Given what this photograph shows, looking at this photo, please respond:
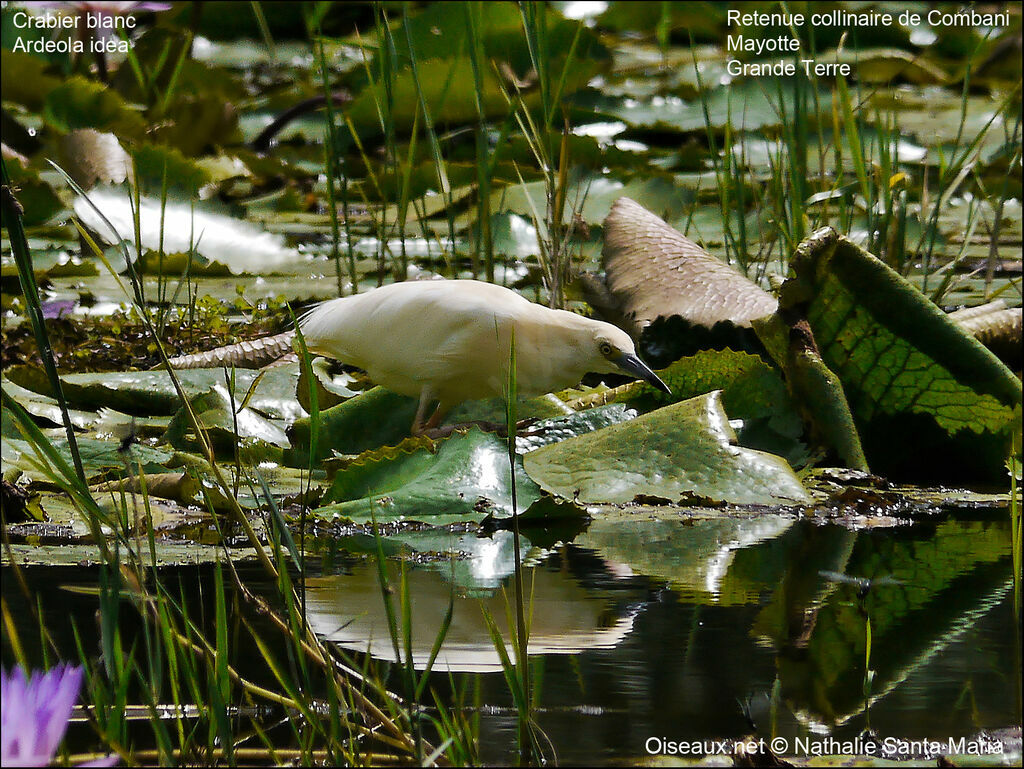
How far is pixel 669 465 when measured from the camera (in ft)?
6.50

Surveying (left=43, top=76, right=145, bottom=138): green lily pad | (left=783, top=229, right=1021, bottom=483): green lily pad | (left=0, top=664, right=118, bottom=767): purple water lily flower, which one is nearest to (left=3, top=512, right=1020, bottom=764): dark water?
(left=783, top=229, right=1021, bottom=483): green lily pad

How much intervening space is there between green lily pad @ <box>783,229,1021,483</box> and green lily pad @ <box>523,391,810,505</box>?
25cm

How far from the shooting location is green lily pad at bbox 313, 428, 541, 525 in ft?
6.06

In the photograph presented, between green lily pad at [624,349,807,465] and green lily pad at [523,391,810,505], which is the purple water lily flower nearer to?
green lily pad at [523,391,810,505]

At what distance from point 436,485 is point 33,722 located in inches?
50.5

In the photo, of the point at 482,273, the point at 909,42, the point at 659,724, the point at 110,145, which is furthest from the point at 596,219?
the point at 909,42

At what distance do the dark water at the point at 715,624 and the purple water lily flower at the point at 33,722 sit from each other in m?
0.37

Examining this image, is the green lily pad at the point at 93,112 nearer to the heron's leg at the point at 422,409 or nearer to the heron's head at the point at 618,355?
the heron's leg at the point at 422,409

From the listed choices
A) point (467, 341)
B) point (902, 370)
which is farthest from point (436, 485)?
point (902, 370)

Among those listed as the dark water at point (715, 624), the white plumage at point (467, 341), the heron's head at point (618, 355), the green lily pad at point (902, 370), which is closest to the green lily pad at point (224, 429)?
the white plumage at point (467, 341)

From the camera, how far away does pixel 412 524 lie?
1.87 m

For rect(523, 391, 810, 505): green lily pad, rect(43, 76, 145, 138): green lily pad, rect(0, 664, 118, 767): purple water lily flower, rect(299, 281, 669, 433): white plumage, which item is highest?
rect(43, 76, 145, 138): green lily pad

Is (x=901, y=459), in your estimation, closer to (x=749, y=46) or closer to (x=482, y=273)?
(x=482, y=273)

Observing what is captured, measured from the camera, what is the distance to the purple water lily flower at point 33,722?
587 millimetres
